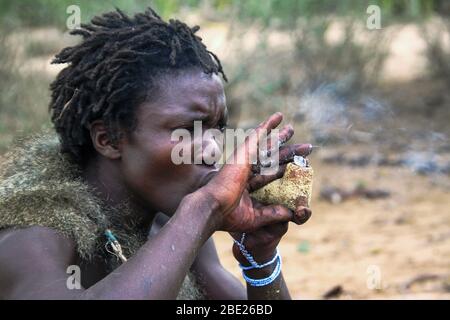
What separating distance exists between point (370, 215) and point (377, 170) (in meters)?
1.08

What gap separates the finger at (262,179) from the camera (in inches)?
97.4

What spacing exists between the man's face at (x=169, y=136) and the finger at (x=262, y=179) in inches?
5.4

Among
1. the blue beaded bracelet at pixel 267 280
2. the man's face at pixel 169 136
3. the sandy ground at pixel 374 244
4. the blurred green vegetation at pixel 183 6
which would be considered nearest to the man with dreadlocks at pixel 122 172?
the man's face at pixel 169 136

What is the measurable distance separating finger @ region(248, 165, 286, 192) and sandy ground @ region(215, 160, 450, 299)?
1.84m

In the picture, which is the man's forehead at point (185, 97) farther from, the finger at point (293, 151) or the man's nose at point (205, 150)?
the finger at point (293, 151)

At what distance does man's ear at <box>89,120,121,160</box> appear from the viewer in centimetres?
259

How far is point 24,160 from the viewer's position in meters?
2.71

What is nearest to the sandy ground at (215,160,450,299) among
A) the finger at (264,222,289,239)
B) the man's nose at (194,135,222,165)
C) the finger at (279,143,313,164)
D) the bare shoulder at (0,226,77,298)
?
the finger at (264,222,289,239)

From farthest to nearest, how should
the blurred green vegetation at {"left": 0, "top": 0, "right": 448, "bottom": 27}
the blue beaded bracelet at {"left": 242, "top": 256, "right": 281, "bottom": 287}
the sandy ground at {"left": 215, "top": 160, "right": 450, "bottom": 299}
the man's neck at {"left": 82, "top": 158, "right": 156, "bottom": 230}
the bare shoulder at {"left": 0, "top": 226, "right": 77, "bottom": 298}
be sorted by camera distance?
the blurred green vegetation at {"left": 0, "top": 0, "right": 448, "bottom": 27} < the sandy ground at {"left": 215, "top": 160, "right": 450, "bottom": 299} < the blue beaded bracelet at {"left": 242, "top": 256, "right": 281, "bottom": 287} < the man's neck at {"left": 82, "top": 158, "right": 156, "bottom": 230} < the bare shoulder at {"left": 0, "top": 226, "right": 77, "bottom": 298}

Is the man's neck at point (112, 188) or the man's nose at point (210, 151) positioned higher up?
the man's nose at point (210, 151)

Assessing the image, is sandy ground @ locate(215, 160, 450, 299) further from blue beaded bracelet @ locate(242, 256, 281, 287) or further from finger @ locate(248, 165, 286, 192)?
finger @ locate(248, 165, 286, 192)

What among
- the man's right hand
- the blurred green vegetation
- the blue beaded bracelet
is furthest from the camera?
the blurred green vegetation

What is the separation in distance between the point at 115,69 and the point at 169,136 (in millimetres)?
270

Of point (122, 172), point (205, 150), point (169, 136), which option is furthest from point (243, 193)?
point (122, 172)
